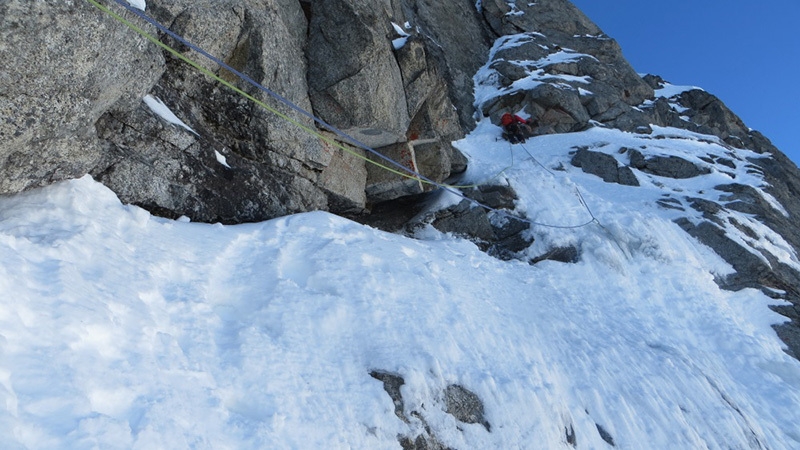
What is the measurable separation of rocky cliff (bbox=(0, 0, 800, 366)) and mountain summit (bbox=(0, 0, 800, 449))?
4cm

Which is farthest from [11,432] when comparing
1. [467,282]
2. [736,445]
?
[736,445]

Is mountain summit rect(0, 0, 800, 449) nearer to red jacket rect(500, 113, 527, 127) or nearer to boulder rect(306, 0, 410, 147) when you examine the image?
boulder rect(306, 0, 410, 147)

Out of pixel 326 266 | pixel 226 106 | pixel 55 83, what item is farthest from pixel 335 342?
pixel 226 106

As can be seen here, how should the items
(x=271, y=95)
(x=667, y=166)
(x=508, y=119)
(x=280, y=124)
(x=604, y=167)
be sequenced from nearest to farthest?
(x=271, y=95), (x=280, y=124), (x=604, y=167), (x=667, y=166), (x=508, y=119)

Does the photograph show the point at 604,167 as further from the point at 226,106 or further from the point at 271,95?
the point at 226,106

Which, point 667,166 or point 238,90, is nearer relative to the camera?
point 238,90

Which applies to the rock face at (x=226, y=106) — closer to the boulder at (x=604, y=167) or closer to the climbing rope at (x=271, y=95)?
the climbing rope at (x=271, y=95)

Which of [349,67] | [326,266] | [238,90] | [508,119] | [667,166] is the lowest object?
[326,266]

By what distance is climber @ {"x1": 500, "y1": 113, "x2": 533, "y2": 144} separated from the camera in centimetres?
1788

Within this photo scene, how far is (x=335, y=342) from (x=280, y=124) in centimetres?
460

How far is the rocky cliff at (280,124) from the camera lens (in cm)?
518

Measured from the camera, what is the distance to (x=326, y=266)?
22.3 feet

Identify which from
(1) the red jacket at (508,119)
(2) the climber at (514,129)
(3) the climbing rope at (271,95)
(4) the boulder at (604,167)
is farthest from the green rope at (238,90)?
(1) the red jacket at (508,119)

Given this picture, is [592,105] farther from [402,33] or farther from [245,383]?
[245,383]
